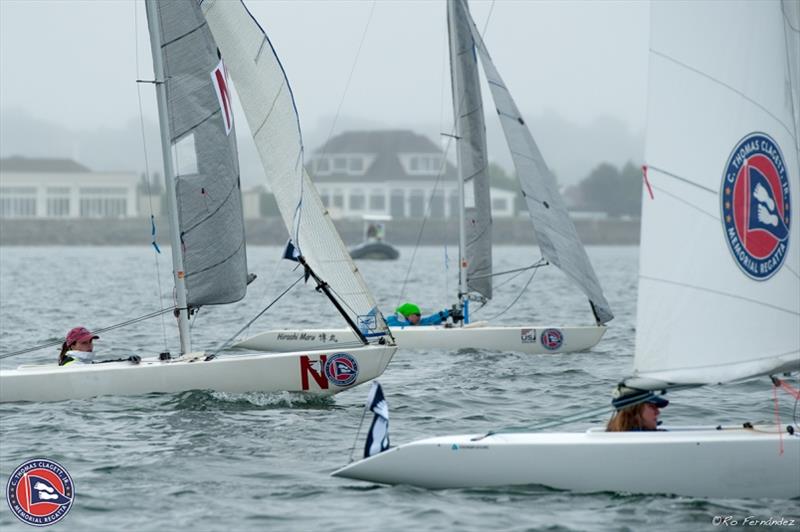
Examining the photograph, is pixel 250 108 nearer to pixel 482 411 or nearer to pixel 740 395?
pixel 482 411

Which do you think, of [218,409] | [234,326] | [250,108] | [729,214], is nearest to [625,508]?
[729,214]

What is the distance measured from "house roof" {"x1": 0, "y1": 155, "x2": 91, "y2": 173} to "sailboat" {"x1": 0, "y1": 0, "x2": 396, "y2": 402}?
493 feet

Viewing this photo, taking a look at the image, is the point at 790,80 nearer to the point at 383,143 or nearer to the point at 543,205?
the point at 543,205

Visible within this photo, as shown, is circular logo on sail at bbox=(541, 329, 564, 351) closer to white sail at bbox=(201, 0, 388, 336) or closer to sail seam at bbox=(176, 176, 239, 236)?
white sail at bbox=(201, 0, 388, 336)

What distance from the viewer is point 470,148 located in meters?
20.1

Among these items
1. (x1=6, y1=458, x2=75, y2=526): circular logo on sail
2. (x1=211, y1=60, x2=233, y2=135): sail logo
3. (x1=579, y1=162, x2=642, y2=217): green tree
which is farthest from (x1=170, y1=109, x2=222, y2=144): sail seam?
(x1=579, y1=162, x2=642, y2=217): green tree

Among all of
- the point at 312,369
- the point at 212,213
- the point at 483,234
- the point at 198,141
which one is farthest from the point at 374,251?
the point at 312,369

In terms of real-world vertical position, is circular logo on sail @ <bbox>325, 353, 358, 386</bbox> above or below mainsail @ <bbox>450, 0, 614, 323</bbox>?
below

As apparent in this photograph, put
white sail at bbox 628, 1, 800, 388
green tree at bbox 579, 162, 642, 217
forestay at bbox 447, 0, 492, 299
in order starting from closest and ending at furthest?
white sail at bbox 628, 1, 800, 388 → forestay at bbox 447, 0, 492, 299 → green tree at bbox 579, 162, 642, 217

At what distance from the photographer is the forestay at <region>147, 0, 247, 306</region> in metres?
13.6

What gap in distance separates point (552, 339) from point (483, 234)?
230cm

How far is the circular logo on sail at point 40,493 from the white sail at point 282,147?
4.25m

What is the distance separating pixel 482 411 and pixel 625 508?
190 inches

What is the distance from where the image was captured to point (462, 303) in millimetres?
19609
